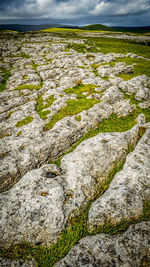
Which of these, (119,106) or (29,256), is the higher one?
(119,106)

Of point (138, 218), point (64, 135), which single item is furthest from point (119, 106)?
point (138, 218)

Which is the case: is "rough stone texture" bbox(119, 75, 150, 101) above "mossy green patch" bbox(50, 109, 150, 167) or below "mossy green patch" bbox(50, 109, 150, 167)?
above

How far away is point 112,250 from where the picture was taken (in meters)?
7.45

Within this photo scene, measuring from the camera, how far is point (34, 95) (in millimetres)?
28078

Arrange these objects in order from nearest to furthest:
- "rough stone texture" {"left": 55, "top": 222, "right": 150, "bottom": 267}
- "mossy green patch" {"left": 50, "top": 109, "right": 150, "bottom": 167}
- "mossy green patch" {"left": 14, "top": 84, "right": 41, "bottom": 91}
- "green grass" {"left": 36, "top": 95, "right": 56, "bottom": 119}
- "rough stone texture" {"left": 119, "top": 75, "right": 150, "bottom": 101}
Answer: "rough stone texture" {"left": 55, "top": 222, "right": 150, "bottom": 267}
"mossy green patch" {"left": 50, "top": 109, "right": 150, "bottom": 167}
"green grass" {"left": 36, "top": 95, "right": 56, "bottom": 119}
"rough stone texture" {"left": 119, "top": 75, "right": 150, "bottom": 101}
"mossy green patch" {"left": 14, "top": 84, "right": 41, "bottom": 91}

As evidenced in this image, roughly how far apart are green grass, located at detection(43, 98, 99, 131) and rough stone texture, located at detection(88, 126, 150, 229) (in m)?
11.9

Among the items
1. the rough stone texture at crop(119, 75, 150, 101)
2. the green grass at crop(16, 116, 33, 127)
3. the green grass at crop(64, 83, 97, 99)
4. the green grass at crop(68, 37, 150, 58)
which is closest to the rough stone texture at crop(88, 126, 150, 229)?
the green grass at crop(16, 116, 33, 127)

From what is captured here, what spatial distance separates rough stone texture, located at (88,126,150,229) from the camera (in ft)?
29.5

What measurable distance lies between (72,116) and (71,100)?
6529 millimetres

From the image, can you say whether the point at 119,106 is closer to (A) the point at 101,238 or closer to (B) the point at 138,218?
(B) the point at 138,218

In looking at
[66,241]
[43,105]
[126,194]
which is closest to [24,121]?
[43,105]

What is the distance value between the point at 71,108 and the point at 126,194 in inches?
662

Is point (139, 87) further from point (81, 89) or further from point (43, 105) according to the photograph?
point (43, 105)

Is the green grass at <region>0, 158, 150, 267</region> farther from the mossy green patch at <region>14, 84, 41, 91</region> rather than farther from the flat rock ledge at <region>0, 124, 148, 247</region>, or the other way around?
the mossy green patch at <region>14, 84, 41, 91</region>
